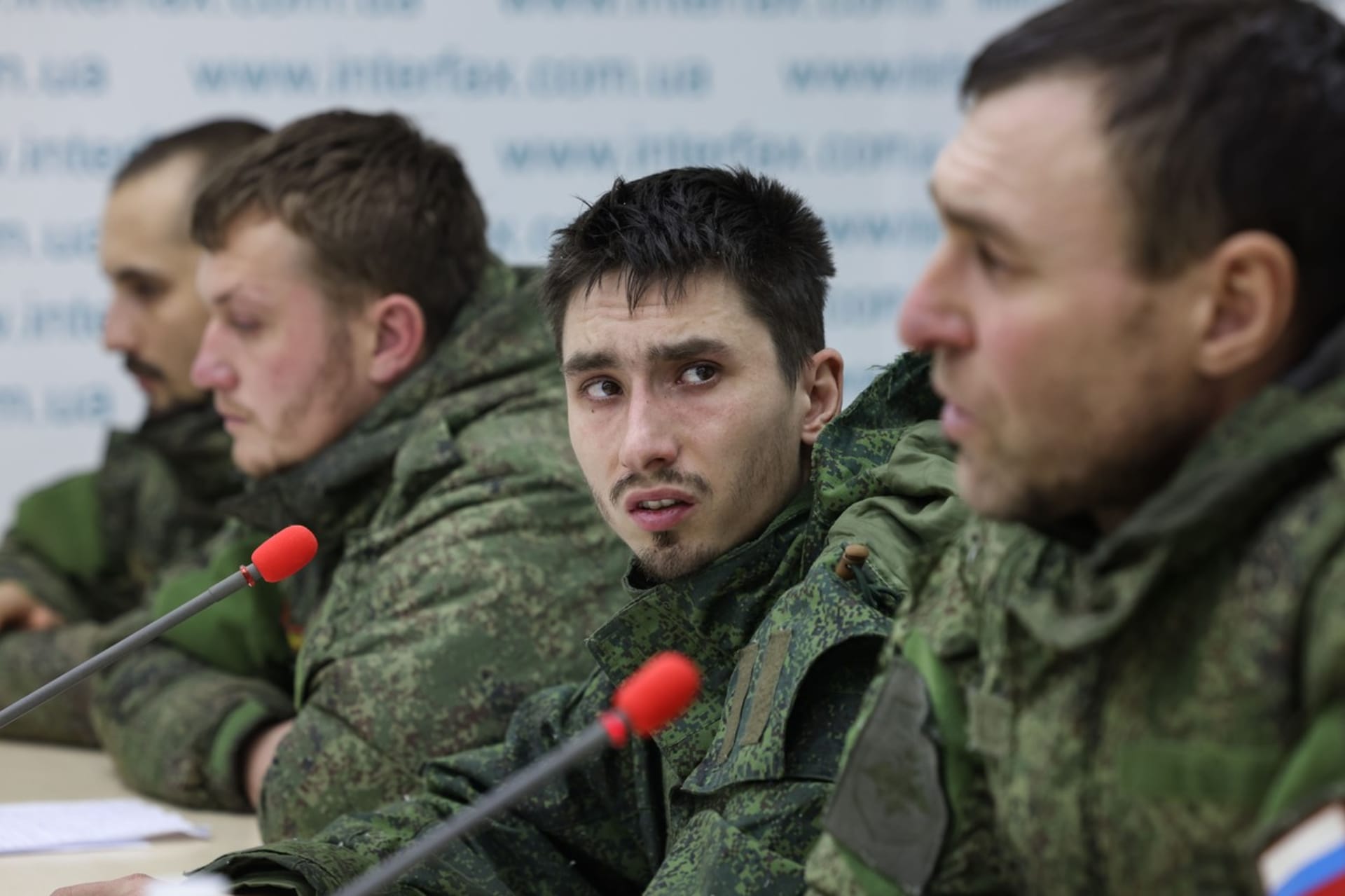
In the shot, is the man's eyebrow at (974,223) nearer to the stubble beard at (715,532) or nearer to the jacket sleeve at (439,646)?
the stubble beard at (715,532)

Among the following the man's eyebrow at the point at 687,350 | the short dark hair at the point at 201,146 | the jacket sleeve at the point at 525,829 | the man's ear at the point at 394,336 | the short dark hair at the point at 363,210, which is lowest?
the jacket sleeve at the point at 525,829

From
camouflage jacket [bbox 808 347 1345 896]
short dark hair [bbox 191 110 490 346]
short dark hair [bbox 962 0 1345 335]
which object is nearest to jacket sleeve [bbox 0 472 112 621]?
short dark hair [bbox 191 110 490 346]

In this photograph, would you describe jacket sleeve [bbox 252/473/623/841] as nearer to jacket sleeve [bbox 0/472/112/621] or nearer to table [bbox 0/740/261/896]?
table [bbox 0/740/261/896]

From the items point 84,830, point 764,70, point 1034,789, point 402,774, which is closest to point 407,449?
point 402,774

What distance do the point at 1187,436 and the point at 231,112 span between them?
3.18 metres

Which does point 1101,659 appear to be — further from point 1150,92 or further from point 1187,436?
point 1150,92

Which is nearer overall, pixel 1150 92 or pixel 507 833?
pixel 1150 92

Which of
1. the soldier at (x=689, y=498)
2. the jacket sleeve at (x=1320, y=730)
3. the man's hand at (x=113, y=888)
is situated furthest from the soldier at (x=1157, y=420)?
the man's hand at (x=113, y=888)

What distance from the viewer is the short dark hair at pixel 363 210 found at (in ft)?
7.61

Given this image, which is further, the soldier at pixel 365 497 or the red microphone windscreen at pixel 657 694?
the soldier at pixel 365 497

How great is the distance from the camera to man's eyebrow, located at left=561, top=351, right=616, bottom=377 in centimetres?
155

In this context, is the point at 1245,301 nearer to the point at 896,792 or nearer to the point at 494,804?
the point at 896,792

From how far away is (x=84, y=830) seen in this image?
197cm

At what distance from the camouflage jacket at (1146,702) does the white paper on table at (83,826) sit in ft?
3.65
